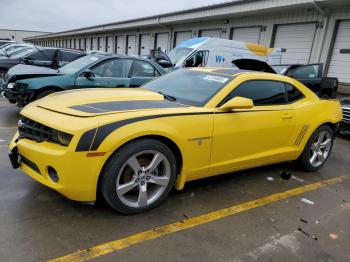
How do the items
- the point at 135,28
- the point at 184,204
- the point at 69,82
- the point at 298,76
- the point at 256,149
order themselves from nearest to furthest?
the point at 184,204 < the point at 256,149 < the point at 69,82 < the point at 298,76 < the point at 135,28

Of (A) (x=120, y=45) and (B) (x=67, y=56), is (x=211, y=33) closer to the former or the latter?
(B) (x=67, y=56)

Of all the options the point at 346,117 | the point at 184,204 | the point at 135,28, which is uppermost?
the point at 135,28

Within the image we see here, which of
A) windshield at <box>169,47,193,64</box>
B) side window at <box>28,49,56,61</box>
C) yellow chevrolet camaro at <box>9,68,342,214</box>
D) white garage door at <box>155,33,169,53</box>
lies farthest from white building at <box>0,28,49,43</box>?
yellow chevrolet camaro at <box>9,68,342,214</box>

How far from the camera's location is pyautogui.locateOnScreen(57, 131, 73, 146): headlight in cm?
280

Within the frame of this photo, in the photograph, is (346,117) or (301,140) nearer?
(301,140)

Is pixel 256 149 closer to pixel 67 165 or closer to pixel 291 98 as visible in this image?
pixel 291 98

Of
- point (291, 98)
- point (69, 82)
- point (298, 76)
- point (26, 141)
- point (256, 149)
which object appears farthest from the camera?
point (298, 76)

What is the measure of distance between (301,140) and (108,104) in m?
2.82

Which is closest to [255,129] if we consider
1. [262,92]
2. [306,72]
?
[262,92]

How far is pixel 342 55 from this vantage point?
12.8 metres

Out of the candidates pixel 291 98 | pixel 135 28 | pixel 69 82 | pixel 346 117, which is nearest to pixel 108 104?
pixel 291 98

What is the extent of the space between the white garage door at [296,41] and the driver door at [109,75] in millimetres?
9410

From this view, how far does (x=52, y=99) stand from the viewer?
11.8 ft

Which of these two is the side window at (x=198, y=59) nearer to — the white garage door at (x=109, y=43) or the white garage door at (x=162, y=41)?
the white garage door at (x=162, y=41)
